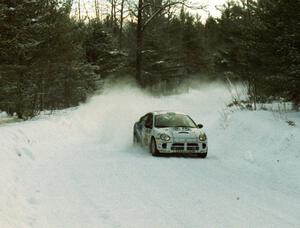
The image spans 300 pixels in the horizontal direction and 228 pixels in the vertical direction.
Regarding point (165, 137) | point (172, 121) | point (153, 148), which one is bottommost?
point (153, 148)

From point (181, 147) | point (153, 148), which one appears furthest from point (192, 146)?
point (153, 148)

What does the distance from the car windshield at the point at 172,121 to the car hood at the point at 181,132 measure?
0.63 meters

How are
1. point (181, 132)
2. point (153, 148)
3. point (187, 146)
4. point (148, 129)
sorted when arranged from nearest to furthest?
1. point (187, 146)
2. point (181, 132)
3. point (153, 148)
4. point (148, 129)

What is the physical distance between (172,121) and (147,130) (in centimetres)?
96

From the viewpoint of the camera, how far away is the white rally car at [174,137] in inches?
570

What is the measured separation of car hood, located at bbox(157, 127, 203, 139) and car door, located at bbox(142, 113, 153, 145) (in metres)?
0.68

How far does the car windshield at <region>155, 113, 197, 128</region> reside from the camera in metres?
15.8

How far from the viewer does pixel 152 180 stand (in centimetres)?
1024

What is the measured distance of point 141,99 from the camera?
37.6 metres

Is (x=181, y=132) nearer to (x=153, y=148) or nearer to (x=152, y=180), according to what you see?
(x=153, y=148)

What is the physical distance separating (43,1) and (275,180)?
14569 millimetres

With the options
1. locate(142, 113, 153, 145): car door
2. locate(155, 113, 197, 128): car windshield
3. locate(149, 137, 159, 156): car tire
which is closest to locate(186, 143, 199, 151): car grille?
locate(149, 137, 159, 156): car tire

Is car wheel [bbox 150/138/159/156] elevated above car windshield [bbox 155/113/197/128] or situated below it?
below

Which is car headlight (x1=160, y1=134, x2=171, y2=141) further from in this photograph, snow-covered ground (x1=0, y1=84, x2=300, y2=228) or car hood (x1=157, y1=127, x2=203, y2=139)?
snow-covered ground (x1=0, y1=84, x2=300, y2=228)
